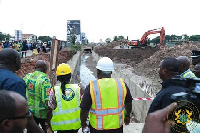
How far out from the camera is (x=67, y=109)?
334cm

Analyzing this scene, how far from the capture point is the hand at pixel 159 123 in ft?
4.58

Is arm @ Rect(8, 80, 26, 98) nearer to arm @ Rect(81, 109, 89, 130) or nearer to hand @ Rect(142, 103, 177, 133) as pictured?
arm @ Rect(81, 109, 89, 130)

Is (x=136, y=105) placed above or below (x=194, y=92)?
below

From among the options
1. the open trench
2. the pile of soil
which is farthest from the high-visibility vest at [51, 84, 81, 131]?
the open trench

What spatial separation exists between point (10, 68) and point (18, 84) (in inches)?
16.3

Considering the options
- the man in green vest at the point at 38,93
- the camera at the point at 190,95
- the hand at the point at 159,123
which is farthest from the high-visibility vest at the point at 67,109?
the camera at the point at 190,95

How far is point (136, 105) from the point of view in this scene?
28.5ft

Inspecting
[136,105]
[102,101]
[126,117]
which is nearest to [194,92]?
[102,101]

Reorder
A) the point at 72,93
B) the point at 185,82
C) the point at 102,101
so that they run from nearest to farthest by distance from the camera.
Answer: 1. the point at 185,82
2. the point at 102,101
3. the point at 72,93

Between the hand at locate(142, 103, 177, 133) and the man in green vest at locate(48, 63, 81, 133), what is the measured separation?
205 cm

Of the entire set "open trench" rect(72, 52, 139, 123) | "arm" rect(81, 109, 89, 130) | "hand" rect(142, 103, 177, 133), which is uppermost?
"hand" rect(142, 103, 177, 133)

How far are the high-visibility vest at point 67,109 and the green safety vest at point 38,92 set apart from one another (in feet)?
1.16

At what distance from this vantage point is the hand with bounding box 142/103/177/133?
1.40 meters

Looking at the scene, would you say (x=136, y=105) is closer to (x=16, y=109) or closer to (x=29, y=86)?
(x=29, y=86)
